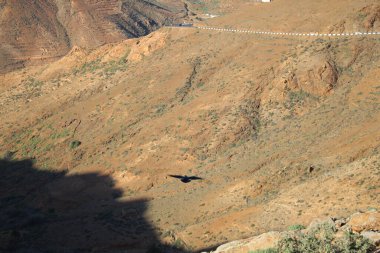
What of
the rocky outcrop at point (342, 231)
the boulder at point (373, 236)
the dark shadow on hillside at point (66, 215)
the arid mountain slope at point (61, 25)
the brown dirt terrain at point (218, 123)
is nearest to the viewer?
the boulder at point (373, 236)

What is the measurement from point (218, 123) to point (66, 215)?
1220 centimetres

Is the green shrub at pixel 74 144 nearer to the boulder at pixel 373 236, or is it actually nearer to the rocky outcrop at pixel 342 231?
the rocky outcrop at pixel 342 231

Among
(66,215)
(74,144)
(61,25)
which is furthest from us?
(61,25)

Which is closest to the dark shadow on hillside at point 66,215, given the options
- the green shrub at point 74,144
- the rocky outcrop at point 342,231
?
the green shrub at point 74,144

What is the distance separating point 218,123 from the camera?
34906 mm

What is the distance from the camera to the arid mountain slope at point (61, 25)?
85688 mm

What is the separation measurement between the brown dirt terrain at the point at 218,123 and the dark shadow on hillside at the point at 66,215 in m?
0.25

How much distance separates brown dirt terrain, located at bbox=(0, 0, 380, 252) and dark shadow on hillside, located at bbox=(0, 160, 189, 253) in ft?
0.82

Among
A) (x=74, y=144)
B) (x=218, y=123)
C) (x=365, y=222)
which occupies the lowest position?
(x=74, y=144)

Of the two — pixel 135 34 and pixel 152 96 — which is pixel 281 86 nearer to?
pixel 152 96

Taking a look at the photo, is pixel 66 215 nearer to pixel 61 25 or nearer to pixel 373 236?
pixel 373 236

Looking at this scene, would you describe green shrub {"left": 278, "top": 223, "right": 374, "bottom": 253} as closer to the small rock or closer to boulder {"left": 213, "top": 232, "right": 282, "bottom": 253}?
the small rock

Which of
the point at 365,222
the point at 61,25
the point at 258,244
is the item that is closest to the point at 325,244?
the point at 365,222

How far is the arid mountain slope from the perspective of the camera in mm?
85688
